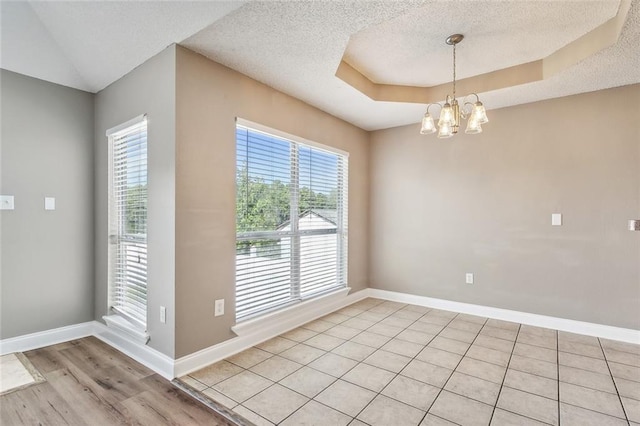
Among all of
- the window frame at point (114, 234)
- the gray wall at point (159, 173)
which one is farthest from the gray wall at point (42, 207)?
the gray wall at point (159, 173)

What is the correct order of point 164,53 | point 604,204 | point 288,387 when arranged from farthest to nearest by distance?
point 604,204, point 164,53, point 288,387

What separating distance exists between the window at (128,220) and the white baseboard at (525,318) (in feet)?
10.1

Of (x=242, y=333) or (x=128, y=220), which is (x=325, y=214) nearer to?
(x=242, y=333)

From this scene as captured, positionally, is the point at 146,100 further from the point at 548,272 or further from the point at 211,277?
the point at 548,272

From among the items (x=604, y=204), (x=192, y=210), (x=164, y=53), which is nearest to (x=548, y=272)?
(x=604, y=204)

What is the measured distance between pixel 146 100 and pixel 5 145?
1.32 metres

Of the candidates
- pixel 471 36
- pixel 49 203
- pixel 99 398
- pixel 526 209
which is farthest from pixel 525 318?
pixel 49 203

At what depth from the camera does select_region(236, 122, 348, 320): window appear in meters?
2.88

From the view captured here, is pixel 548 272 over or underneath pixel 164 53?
underneath

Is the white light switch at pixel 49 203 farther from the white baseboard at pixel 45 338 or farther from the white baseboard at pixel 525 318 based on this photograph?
the white baseboard at pixel 525 318

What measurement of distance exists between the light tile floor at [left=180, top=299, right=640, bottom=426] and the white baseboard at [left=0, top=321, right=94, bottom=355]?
1580mm

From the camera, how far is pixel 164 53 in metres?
2.42

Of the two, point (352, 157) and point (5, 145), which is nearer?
point (5, 145)

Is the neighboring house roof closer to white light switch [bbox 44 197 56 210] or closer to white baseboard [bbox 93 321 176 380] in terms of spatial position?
white baseboard [bbox 93 321 176 380]
